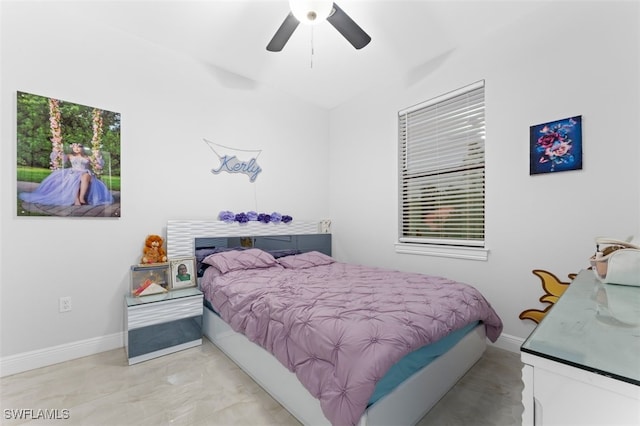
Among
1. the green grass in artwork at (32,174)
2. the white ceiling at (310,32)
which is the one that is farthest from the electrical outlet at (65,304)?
the white ceiling at (310,32)

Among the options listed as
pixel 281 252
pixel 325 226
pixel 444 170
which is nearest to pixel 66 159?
pixel 281 252

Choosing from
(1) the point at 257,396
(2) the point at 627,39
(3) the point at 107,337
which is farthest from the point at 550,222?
(3) the point at 107,337

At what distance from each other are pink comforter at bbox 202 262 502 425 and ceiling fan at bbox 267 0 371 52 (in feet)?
6.03

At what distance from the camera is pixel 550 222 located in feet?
7.45

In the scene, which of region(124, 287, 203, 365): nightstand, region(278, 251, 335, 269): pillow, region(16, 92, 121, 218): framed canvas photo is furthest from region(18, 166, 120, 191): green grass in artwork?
region(278, 251, 335, 269): pillow

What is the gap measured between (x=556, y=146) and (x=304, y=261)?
8.23ft

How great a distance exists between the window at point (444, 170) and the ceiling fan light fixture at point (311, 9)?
1.71 m

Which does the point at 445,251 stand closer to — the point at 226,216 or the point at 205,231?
the point at 226,216

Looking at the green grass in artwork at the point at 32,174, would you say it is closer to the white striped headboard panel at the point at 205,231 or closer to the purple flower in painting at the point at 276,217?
the white striped headboard panel at the point at 205,231

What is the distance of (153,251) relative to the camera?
267 centimetres

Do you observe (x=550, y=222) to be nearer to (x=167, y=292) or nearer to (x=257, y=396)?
(x=257, y=396)

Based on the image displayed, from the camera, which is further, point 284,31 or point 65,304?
point 65,304

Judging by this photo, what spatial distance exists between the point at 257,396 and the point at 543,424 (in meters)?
1.66

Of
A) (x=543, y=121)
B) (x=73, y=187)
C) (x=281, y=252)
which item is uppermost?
(x=543, y=121)
